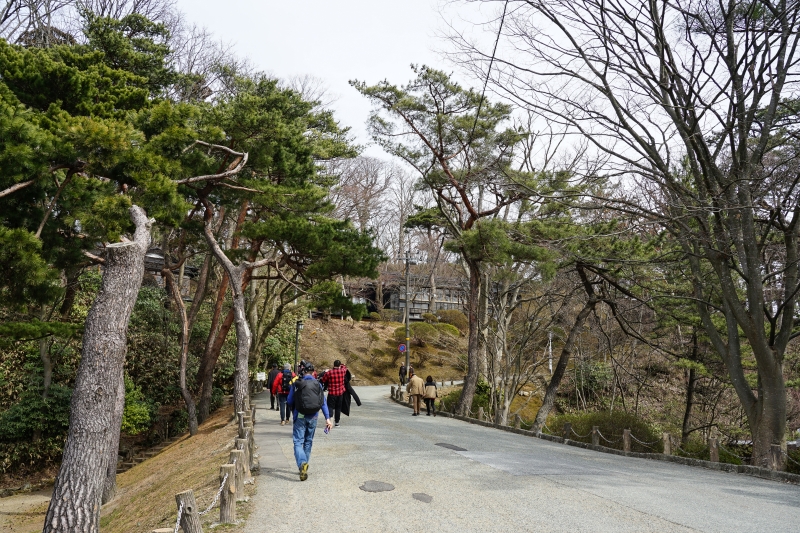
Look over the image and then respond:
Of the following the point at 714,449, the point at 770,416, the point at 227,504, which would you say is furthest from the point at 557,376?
the point at 227,504

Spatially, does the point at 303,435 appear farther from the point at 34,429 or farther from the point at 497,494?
the point at 34,429

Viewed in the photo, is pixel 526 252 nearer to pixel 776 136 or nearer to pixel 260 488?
pixel 776 136

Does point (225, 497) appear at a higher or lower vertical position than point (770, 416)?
lower

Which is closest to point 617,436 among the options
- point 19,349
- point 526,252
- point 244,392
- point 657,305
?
point 657,305

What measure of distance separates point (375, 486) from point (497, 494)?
1.71 metres

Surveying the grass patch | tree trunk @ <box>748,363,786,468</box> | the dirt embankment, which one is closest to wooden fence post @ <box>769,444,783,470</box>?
tree trunk @ <box>748,363,786,468</box>

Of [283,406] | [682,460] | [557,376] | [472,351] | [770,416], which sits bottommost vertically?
[283,406]

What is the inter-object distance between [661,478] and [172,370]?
789 inches

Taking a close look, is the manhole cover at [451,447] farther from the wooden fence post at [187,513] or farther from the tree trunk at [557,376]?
the wooden fence post at [187,513]

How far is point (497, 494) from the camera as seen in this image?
24.7 ft

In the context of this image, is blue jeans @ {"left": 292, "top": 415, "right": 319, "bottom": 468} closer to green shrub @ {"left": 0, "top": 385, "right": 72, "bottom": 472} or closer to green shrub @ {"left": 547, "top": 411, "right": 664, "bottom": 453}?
green shrub @ {"left": 547, "top": 411, "right": 664, "bottom": 453}

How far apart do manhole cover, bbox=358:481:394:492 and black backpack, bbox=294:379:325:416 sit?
1.26 meters

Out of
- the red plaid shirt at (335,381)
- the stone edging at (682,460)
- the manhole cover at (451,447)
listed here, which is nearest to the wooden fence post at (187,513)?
the manhole cover at (451,447)

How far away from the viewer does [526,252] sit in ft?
54.6
